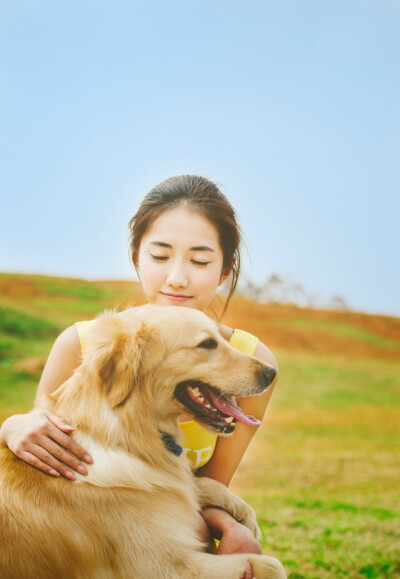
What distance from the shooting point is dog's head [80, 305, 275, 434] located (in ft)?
7.41

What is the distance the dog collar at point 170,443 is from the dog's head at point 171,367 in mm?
65

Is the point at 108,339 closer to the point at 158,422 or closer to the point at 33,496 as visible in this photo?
the point at 158,422

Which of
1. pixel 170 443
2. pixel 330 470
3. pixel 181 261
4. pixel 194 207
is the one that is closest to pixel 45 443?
pixel 170 443

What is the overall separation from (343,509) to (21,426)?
256 inches

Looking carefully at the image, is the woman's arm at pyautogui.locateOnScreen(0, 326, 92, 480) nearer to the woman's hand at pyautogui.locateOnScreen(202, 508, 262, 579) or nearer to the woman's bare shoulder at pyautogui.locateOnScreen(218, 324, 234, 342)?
the woman's hand at pyautogui.locateOnScreen(202, 508, 262, 579)

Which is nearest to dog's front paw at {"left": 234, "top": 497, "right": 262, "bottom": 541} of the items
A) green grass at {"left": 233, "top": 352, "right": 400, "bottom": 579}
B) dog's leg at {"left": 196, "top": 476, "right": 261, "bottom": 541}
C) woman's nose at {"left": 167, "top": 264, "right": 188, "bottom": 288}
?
dog's leg at {"left": 196, "top": 476, "right": 261, "bottom": 541}

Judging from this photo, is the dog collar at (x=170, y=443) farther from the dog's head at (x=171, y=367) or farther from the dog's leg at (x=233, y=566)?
the dog's leg at (x=233, y=566)

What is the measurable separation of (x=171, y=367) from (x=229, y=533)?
0.77 m

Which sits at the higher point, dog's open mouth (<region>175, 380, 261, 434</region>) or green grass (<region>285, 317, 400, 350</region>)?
dog's open mouth (<region>175, 380, 261, 434</region>)

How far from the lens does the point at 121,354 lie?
2.26 meters

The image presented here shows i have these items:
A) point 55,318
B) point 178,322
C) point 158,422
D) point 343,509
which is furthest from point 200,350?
point 55,318

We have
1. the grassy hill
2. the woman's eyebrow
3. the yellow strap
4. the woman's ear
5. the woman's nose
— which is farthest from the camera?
the grassy hill

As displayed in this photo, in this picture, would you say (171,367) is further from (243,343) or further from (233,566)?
(233,566)

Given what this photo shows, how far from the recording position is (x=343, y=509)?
7.55 metres
